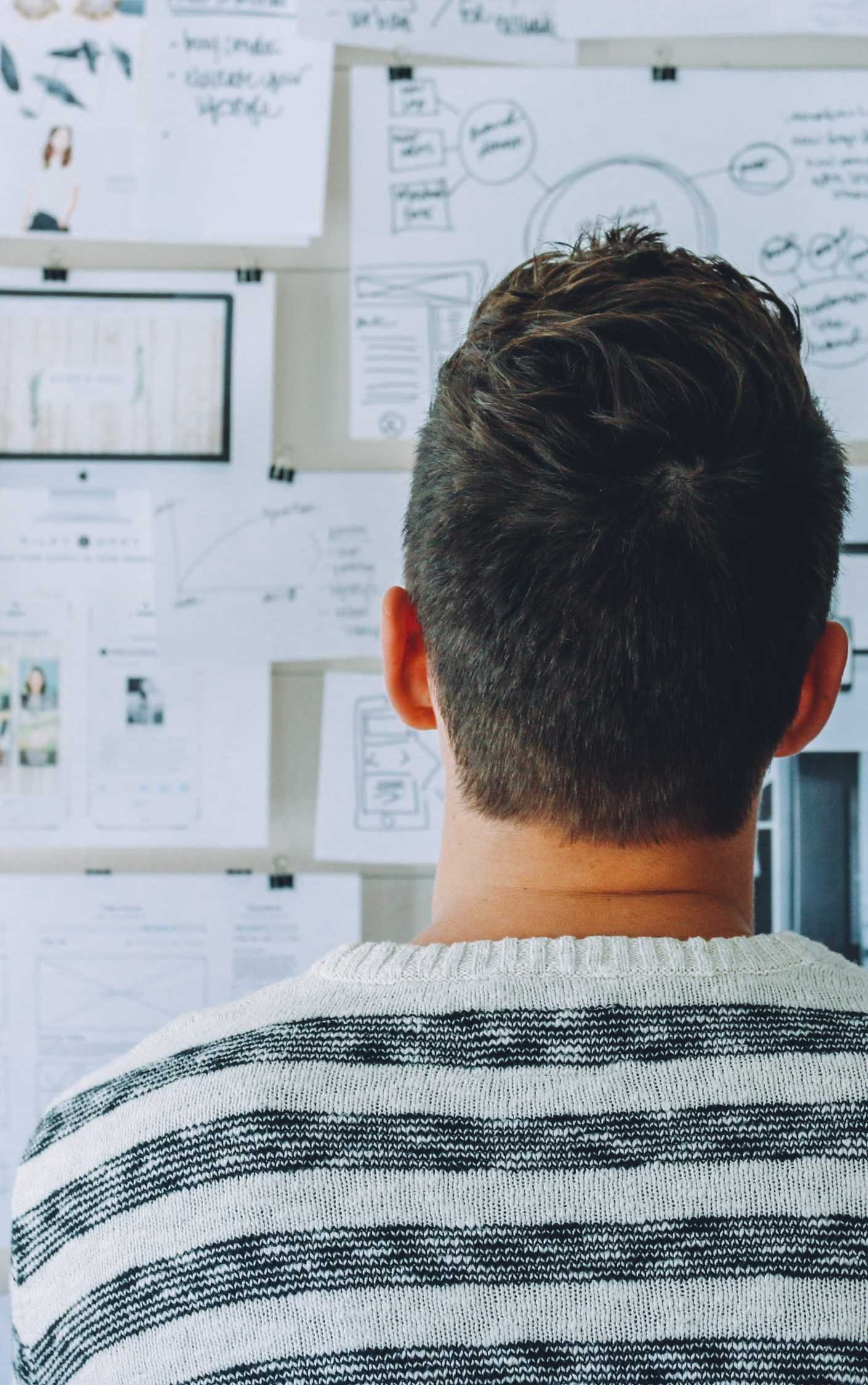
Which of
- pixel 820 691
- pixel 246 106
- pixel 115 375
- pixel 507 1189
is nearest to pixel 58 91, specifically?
pixel 246 106

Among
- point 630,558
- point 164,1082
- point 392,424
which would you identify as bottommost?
point 164,1082

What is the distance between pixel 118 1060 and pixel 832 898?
0.85 metres

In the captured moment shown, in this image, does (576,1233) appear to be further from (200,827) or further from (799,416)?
(200,827)

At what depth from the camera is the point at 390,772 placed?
1216 millimetres

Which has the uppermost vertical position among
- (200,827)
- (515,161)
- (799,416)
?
(515,161)

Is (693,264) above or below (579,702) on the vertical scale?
above

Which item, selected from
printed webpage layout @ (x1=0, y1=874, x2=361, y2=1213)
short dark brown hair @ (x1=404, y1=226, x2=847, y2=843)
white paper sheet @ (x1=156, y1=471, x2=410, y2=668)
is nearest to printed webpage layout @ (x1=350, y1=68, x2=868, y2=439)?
white paper sheet @ (x1=156, y1=471, x2=410, y2=668)

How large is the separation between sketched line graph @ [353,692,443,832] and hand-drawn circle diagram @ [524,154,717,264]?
1.70ft

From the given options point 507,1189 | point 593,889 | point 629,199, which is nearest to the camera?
point 507,1189

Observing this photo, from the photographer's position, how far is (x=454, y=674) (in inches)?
24.3

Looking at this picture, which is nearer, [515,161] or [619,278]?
[619,278]

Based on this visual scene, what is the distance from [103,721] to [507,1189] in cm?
84

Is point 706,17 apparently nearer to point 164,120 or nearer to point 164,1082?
point 164,120

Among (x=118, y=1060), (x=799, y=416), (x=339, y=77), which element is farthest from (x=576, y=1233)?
(x=339, y=77)
